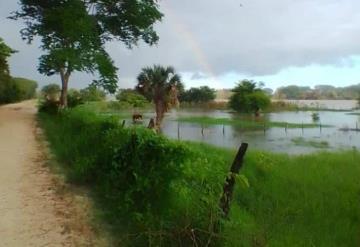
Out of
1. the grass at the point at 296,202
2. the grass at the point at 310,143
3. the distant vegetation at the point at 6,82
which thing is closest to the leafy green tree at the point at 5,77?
the distant vegetation at the point at 6,82

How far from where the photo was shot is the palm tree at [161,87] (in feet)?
120

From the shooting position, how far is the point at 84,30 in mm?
26344

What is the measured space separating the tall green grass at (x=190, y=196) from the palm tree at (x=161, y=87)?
74.4ft

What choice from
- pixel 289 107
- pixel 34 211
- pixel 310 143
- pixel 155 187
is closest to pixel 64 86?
pixel 310 143

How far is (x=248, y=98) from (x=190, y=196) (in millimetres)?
63179

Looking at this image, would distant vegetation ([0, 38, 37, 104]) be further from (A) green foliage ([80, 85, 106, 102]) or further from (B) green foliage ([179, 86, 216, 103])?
(B) green foliage ([179, 86, 216, 103])

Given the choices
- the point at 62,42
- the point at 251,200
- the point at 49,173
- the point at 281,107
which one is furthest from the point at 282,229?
the point at 281,107

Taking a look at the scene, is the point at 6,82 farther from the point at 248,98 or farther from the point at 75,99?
the point at 248,98

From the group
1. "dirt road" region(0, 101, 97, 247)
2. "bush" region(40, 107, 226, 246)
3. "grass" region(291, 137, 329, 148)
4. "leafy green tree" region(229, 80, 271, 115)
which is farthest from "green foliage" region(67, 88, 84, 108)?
"leafy green tree" region(229, 80, 271, 115)

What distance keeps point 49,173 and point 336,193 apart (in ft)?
24.8

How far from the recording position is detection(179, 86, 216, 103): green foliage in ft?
322

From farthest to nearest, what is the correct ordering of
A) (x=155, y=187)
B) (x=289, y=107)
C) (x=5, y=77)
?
1. (x=289, y=107)
2. (x=5, y=77)
3. (x=155, y=187)

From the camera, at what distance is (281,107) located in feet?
301

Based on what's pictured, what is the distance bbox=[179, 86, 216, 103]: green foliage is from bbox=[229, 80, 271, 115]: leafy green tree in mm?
27172
